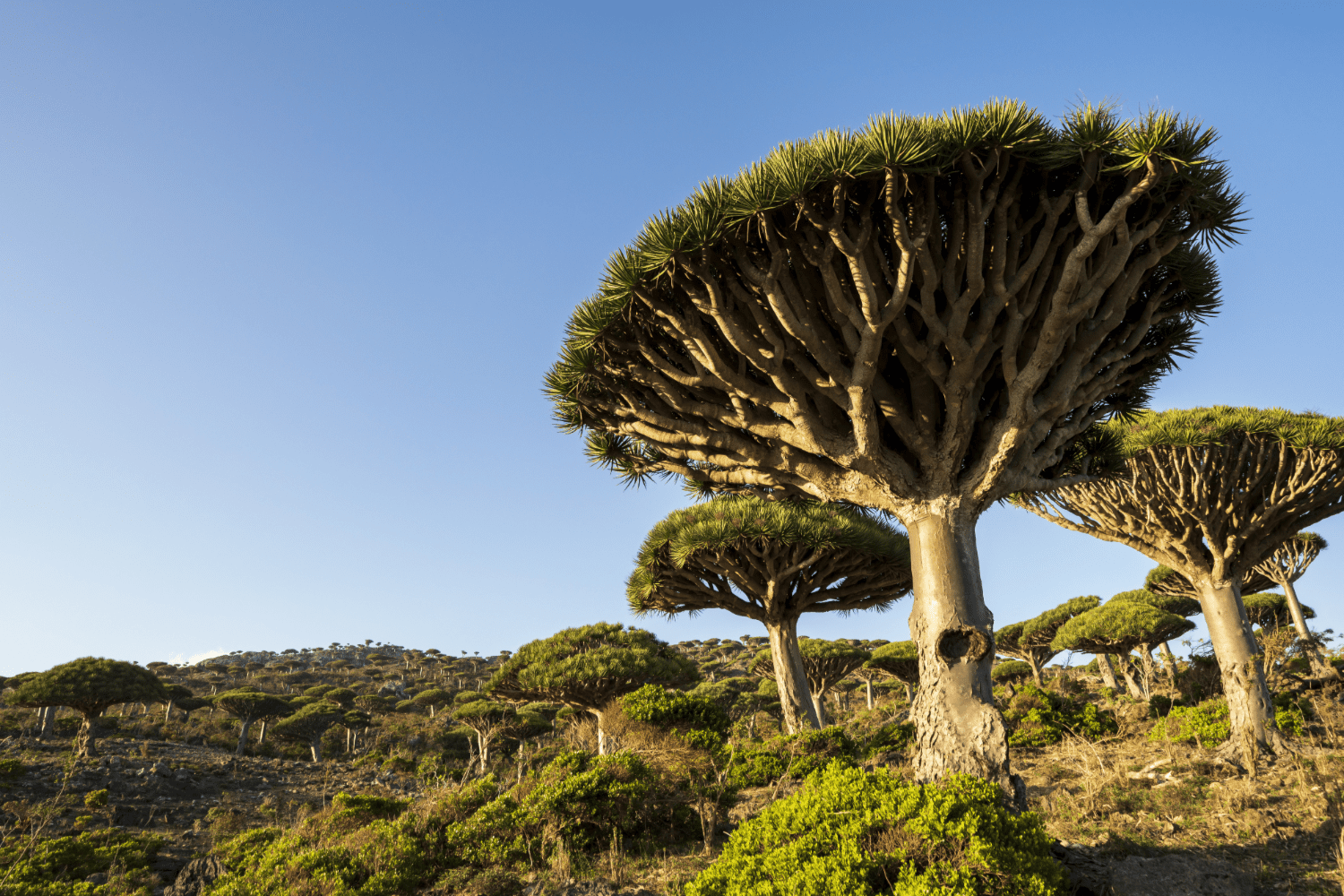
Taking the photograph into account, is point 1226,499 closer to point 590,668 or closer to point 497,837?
point 497,837

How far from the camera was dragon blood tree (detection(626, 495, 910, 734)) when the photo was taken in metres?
13.2

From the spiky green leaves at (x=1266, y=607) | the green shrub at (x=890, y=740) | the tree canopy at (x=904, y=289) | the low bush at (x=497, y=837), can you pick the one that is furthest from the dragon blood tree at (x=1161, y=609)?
the low bush at (x=497, y=837)

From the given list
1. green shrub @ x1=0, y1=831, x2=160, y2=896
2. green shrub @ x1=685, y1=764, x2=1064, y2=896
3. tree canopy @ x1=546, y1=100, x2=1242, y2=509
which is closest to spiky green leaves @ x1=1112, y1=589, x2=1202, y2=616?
tree canopy @ x1=546, y1=100, x2=1242, y2=509

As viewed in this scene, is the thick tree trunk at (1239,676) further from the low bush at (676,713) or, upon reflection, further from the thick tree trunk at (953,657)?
the low bush at (676,713)

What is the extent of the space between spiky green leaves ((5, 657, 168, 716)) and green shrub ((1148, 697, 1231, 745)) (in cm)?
3711

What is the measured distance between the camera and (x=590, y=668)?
17766 mm

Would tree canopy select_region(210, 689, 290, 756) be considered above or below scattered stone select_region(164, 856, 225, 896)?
above

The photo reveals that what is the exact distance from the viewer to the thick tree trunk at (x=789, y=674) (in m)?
13.9

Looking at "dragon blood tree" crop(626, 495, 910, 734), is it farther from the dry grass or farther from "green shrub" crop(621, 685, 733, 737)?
the dry grass

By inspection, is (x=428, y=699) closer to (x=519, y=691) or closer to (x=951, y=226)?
(x=519, y=691)

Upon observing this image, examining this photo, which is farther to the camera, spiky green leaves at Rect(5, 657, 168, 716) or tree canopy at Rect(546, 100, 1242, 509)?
spiky green leaves at Rect(5, 657, 168, 716)

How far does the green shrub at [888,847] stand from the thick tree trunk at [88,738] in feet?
96.7

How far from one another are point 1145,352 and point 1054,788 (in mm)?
5929

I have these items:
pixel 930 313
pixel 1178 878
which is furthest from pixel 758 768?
pixel 930 313
